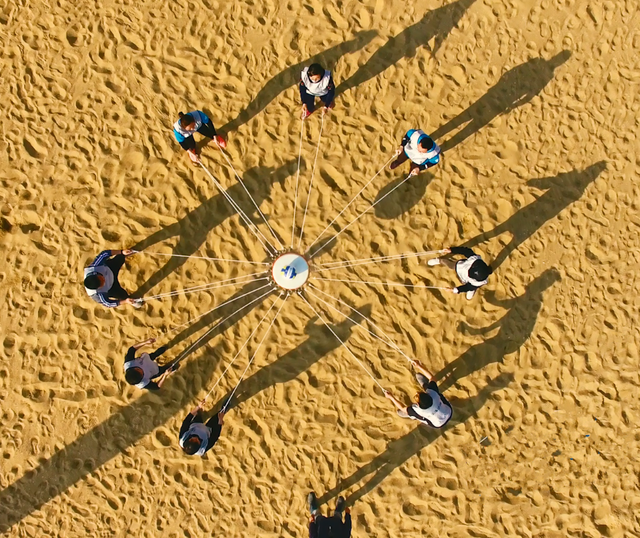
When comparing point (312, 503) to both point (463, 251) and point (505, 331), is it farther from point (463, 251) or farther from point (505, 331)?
point (463, 251)

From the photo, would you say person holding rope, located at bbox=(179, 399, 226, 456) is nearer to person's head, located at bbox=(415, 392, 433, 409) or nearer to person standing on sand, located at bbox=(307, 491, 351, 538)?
person standing on sand, located at bbox=(307, 491, 351, 538)

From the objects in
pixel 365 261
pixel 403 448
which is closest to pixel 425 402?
pixel 403 448

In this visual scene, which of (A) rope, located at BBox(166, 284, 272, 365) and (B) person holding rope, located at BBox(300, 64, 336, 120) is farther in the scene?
(A) rope, located at BBox(166, 284, 272, 365)

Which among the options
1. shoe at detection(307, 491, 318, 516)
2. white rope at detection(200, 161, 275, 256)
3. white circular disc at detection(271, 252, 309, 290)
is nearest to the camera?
shoe at detection(307, 491, 318, 516)

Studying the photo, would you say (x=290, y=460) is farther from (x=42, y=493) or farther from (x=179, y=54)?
(x=179, y=54)

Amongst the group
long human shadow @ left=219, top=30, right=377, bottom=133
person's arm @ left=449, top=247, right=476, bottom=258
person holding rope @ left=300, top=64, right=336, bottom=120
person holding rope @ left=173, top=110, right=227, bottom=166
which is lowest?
person's arm @ left=449, top=247, right=476, bottom=258

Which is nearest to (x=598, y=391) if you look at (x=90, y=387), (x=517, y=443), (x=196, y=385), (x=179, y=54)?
(x=517, y=443)

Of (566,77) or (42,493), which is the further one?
(566,77)

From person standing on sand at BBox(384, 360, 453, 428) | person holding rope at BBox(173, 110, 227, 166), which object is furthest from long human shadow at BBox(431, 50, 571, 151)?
person standing on sand at BBox(384, 360, 453, 428)
